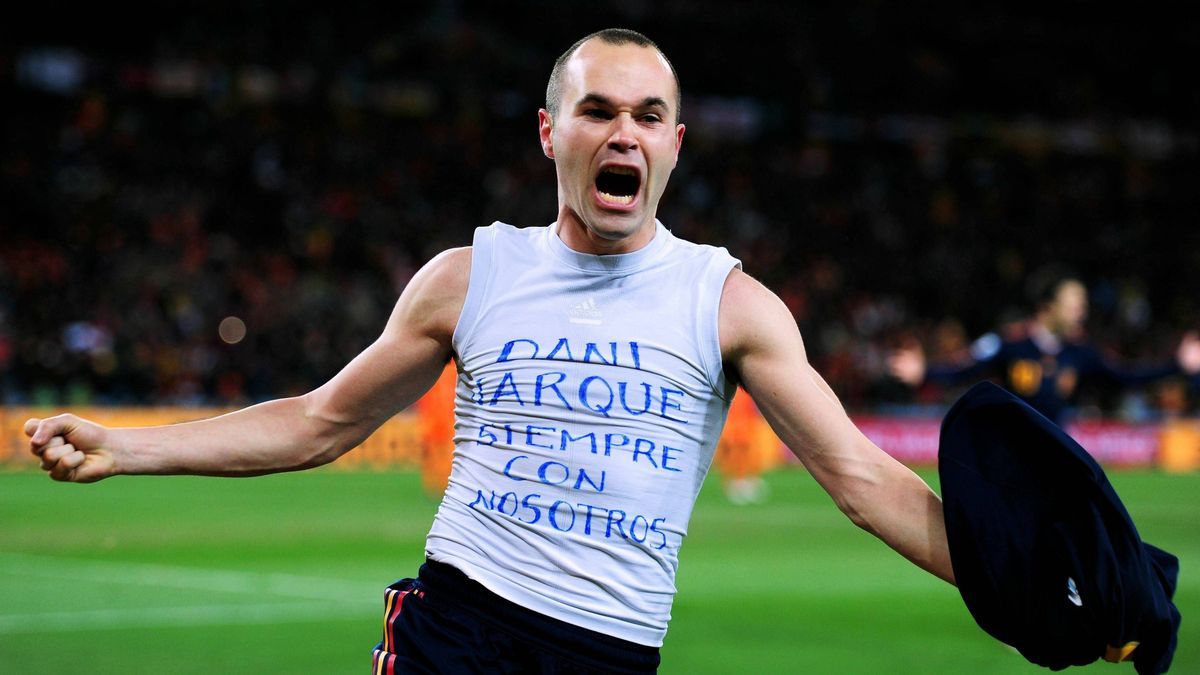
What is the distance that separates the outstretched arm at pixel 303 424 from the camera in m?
3.63

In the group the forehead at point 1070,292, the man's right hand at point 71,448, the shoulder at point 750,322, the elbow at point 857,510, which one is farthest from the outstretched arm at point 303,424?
the forehead at point 1070,292

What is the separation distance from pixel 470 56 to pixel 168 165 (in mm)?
8399

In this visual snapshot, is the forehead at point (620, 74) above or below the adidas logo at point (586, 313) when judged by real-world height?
above

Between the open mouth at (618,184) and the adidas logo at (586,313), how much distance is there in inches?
9.4

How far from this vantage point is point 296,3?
3362cm

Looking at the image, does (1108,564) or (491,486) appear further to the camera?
(491,486)

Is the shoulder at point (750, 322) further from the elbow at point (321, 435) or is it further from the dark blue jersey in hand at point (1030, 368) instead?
the dark blue jersey in hand at point (1030, 368)

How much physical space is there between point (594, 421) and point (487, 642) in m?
0.55

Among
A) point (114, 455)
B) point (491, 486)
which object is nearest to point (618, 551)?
point (491, 486)

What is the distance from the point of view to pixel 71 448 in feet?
11.9

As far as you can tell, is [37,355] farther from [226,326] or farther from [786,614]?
[786,614]

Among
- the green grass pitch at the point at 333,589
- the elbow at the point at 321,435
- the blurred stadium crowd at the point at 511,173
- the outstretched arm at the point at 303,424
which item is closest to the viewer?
the outstretched arm at the point at 303,424

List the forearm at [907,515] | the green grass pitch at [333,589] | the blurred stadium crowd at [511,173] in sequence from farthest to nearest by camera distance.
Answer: the blurred stadium crowd at [511,173], the green grass pitch at [333,589], the forearm at [907,515]

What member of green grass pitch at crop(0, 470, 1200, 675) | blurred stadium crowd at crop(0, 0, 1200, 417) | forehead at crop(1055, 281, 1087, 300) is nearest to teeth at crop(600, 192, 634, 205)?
green grass pitch at crop(0, 470, 1200, 675)
